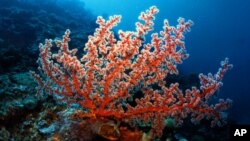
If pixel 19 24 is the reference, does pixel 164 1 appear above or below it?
above

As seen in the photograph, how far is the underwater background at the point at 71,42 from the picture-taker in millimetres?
4574

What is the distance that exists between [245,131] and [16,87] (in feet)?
15.5

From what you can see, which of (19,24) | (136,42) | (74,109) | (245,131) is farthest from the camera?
(19,24)

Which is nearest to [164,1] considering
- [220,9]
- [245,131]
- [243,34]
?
[220,9]

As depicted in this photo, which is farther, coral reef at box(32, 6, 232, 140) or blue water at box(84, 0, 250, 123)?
blue water at box(84, 0, 250, 123)

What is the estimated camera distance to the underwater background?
4.57 metres

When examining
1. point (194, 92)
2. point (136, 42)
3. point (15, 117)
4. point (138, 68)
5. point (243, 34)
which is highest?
point (243, 34)

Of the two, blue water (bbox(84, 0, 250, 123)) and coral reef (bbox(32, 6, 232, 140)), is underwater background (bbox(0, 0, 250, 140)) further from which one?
coral reef (bbox(32, 6, 232, 140))

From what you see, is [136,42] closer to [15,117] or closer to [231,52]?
[15,117]

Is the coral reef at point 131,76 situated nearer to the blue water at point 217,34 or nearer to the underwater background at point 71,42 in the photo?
the underwater background at point 71,42

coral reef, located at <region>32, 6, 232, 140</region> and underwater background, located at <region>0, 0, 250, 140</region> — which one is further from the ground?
underwater background, located at <region>0, 0, 250, 140</region>

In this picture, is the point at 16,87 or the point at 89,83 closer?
the point at 89,83

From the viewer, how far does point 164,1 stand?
92188mm

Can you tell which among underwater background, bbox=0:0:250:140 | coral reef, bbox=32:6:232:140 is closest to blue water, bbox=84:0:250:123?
underwater background, bbox=0:0:250:140
